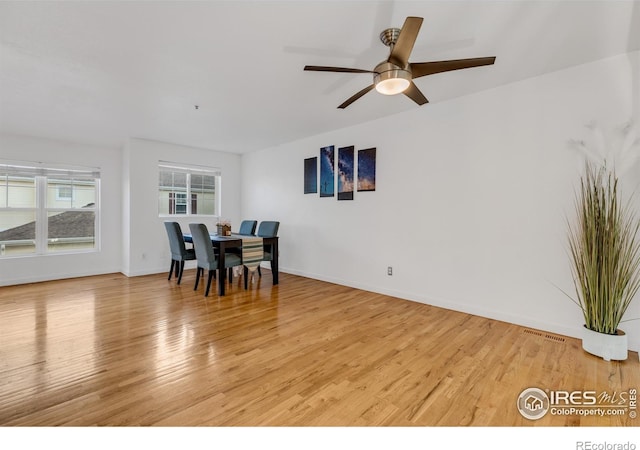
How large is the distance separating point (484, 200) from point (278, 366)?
9.02 feet

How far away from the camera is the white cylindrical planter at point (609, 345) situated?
2324 mm

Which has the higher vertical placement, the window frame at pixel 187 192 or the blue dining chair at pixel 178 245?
the window frame at pixel 187 192

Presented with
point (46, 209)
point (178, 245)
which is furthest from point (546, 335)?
point (46, 209)

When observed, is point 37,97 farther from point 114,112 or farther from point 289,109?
point 289,109

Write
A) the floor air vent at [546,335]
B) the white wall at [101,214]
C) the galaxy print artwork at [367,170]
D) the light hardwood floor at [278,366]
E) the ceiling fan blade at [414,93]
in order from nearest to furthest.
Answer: the light hardwood floor at [278,366]
the ceiling fan blade at [414,93]
the floor air vent at [546,335]
the galaxy print artwork at [367,170]
the white wall at [101,214]

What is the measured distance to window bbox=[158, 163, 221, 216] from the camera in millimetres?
5727

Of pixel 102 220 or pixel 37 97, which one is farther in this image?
pixel 102 220

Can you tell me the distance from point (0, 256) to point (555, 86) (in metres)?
7.81

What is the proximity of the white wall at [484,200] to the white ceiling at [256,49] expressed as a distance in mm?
Answer: 255

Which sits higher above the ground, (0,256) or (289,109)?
(289,109)

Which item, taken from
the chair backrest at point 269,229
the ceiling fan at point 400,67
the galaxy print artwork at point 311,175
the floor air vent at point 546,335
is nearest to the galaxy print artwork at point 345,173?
the galaxy print artwork at point 311,175

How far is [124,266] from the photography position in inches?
220

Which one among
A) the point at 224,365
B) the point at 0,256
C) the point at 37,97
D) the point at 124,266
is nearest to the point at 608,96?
the point at 224,365

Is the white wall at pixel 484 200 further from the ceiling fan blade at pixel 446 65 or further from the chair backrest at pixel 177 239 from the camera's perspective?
the chair backrest at pixel 177 239
